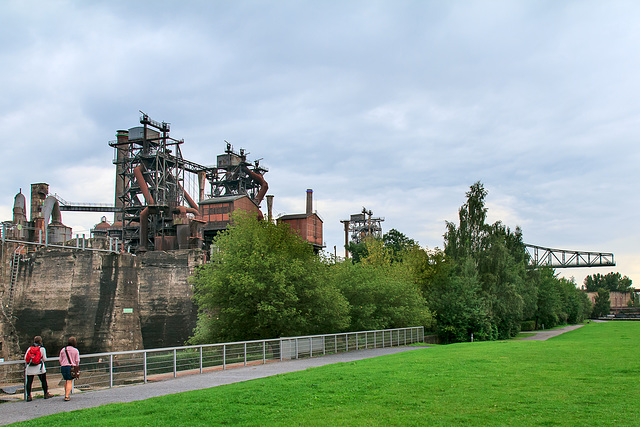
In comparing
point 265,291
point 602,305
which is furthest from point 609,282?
point 265,291

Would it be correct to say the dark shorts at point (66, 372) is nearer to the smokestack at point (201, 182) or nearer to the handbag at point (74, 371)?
the handbag at point (74, 371)

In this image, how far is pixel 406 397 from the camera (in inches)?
447

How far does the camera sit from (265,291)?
31.2m

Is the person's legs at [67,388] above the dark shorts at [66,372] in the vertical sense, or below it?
below

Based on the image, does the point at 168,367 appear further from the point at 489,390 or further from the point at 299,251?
the point at 299,251

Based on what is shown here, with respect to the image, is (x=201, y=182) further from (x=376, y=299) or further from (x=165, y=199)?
(x=376, y=299)

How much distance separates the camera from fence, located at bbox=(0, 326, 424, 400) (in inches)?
605

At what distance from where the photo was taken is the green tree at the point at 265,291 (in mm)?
30781

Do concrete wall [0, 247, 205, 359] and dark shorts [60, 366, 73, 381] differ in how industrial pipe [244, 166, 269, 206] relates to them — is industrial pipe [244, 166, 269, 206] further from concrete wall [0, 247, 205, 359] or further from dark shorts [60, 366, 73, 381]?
dark shorts [60, 366, 73, 381]

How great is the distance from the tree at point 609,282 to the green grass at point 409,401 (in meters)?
185

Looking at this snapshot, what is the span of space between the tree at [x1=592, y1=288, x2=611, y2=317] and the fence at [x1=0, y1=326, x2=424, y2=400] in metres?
128

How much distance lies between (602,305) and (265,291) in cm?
13077

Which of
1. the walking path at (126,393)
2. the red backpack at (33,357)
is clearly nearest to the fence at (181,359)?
the red backpack at (33,357)

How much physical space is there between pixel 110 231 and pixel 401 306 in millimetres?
71236
